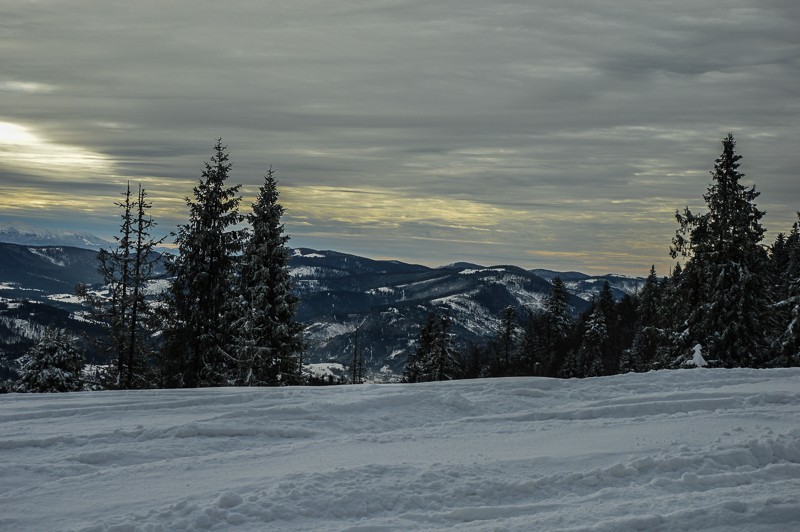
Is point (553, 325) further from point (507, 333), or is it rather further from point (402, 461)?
point (402, 461)

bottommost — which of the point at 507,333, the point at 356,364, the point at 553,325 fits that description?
the point at 356,364

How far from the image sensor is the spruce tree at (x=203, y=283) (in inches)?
1045

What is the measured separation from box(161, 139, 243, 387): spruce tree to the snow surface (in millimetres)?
14300

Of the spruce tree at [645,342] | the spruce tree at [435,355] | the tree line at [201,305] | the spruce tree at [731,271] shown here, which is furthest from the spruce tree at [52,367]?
the spruce tree at [645,342]

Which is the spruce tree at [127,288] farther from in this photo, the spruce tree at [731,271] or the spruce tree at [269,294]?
the spruce tree at [731,271]

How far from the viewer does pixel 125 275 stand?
25.8m

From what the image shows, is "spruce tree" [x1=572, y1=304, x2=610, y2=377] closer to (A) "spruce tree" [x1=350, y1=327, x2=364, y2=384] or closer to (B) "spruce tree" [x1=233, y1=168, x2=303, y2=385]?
(A) "spruce tree" [x1=350, y1=327, x2=364, y2=384]

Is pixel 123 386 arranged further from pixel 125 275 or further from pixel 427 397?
pixel 427 397

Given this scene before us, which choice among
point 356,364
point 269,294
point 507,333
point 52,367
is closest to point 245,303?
point 269,294

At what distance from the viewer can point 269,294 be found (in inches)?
1111

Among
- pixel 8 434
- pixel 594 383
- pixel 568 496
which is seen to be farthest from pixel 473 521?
pixel 594 383

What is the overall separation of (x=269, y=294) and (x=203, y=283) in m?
3.05

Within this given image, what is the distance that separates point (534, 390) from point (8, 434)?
931 centimetres

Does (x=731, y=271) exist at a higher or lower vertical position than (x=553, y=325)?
higher
